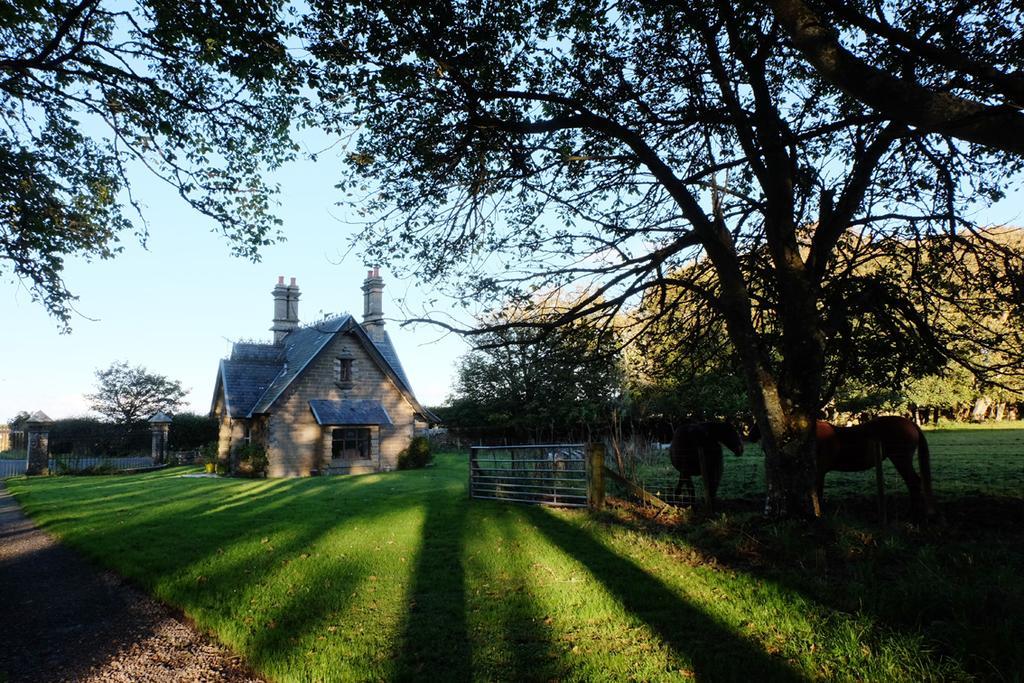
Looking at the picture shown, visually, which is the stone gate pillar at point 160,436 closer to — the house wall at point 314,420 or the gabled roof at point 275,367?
the gabled roof at point 275,367

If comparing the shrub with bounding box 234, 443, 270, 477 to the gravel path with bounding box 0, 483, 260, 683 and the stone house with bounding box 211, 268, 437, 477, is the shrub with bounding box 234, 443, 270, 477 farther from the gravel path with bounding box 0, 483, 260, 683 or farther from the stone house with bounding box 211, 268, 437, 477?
the gravel path with bounding box 0, 483, 260, 683

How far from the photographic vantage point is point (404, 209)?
30.1 ft

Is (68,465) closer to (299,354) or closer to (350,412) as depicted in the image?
(299,354)

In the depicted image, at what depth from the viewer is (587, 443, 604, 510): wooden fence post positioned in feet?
36.1

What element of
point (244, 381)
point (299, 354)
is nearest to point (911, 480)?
point (299, 354)

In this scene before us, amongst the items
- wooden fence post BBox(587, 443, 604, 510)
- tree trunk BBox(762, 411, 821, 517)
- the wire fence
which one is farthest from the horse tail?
wooden fence post BBox(587, 443, 604, 510)

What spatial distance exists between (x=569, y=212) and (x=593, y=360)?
2.71 metres

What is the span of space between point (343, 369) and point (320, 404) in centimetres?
213

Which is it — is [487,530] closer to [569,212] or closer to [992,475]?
[569,212]

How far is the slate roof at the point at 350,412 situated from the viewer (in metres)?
27.3

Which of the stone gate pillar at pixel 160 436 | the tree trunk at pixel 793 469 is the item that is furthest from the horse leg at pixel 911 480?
the stone gate pillar at pixel 160 436

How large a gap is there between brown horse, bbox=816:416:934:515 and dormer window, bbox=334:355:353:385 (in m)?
23.1

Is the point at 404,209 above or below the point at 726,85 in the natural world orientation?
below

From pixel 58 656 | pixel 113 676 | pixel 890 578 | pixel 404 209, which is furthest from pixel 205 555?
pixel 890 578
